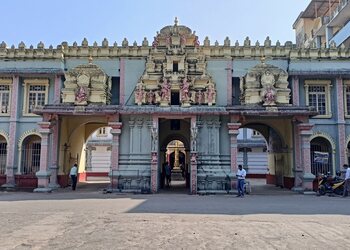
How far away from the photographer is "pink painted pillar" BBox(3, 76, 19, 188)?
21000mm

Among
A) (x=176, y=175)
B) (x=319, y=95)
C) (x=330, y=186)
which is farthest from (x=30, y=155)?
(x=319, y=95)

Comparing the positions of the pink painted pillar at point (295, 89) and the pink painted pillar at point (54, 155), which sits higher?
the pink painted pillar at point (295, 89)

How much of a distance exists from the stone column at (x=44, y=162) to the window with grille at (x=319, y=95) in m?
15.2

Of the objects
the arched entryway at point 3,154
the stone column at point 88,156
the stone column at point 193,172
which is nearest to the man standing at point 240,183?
the stone column at point 193,172

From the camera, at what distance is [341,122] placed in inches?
832

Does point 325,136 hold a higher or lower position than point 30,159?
higher

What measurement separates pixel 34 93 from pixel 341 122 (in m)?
18.5

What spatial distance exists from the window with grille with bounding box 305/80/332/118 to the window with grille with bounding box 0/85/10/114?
59.5 feet

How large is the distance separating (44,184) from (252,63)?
13.7 metres

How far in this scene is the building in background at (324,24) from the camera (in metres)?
28.8

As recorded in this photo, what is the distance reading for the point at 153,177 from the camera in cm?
1881

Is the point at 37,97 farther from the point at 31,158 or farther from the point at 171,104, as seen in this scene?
the point at 171,104

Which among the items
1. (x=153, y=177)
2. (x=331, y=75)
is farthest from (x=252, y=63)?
(x=153, y=177)

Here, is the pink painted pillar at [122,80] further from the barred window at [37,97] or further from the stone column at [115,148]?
the barred window at [37,97]
